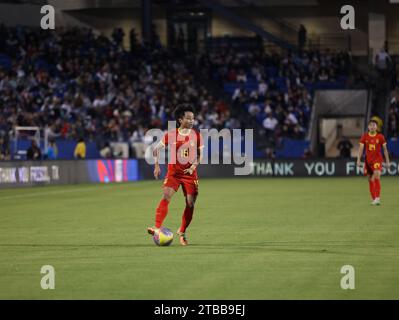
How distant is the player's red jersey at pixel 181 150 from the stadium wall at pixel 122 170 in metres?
21.0

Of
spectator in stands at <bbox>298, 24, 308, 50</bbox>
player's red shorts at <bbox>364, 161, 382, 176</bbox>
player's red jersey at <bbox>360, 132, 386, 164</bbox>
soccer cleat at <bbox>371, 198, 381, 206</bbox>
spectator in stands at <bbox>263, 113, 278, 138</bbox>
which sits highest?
spectator in stands at <bbox>298, 24, 308, 50</bbox>

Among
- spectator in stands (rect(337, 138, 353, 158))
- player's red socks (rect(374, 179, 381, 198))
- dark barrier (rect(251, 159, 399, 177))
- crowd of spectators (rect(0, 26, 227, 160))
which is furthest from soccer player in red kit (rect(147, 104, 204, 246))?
spectator in stands (rect(337, 138, 353, 158))

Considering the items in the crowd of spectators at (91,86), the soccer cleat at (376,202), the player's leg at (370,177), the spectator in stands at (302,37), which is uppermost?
the spectator in stands at (302,37)

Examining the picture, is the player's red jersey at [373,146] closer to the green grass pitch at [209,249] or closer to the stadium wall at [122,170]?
the green grass pitch at [209,249]

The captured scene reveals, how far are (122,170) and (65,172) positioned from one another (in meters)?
3.87

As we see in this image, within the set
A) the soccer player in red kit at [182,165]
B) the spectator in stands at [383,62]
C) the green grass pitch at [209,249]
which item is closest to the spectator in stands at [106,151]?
the green grass pitch at [209,249]

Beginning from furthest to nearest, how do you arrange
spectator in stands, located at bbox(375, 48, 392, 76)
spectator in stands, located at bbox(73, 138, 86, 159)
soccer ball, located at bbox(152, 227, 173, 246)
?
spectator in stands, located at bbox(375, 48, 392, 76), spectator in stands, located at bbox(73, 138, 86, 159), soccer ball, located at bbox(152, 227, 173, 246)

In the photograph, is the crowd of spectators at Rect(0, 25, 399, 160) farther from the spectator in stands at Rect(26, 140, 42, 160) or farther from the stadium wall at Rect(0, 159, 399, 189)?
the spectator in stands at Rect(26, 140, 42, 160)

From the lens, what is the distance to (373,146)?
87.8 ft

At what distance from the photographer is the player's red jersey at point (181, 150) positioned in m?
16.2

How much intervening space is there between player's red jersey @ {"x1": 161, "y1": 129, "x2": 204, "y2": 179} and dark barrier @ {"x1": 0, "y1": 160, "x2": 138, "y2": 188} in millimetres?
21045

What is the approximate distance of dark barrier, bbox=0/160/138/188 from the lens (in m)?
37.2

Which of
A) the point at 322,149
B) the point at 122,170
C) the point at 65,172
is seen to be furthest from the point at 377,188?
the point at 322,149

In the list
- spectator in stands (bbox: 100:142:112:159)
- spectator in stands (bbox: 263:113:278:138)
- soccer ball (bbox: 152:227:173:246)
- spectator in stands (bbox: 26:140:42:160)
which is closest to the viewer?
soccer ball (bbox: 152:227:173:246)
